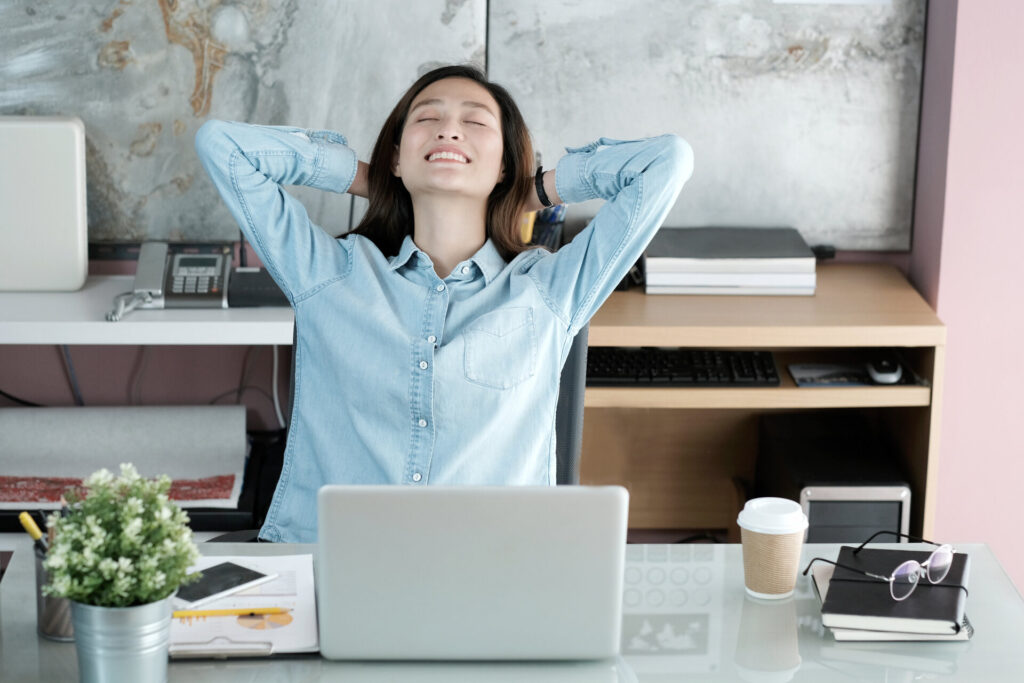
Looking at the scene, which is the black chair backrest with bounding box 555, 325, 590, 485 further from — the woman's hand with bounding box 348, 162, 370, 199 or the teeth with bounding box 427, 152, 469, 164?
the woman's hand with bounding box 348, 162, 370, 199

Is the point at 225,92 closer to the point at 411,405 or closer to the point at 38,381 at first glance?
the point at 38,381

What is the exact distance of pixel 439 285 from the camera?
6.03ft

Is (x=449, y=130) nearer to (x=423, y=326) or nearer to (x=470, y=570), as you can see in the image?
(x=423, y=326)

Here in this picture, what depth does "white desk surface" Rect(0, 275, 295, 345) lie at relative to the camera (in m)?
2.43

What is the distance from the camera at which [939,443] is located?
2762 mm

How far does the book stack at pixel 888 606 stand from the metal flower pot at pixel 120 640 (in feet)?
2.26

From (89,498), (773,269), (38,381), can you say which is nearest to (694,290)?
(773,269)

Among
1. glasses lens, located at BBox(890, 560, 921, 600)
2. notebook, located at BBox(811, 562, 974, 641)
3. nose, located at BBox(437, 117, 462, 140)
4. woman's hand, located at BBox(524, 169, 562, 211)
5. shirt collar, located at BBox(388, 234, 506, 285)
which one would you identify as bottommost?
notebook, located at BBox(811, 562, 974, 641)

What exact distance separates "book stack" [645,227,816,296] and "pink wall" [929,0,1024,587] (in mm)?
313

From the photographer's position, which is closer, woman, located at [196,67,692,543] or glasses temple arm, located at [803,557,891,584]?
glasses temple arm, located at [803,557,891,584]

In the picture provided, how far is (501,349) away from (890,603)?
2.24 ft

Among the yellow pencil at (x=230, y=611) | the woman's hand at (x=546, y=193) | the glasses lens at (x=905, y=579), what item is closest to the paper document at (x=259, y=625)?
the yellow pencil at (x=230, y=611)

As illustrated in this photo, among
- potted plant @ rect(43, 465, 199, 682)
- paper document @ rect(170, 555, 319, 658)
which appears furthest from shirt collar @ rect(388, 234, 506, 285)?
potted plant @ rect(43, 465, 199, 682)

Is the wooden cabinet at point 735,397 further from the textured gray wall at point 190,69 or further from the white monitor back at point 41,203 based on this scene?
the white monitor back at point 41,203
